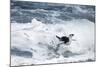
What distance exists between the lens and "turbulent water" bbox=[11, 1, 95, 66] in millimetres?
1905

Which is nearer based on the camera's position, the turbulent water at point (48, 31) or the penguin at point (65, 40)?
the turbulent water at point (48, 31)

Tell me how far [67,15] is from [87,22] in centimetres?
28

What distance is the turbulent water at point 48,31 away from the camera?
191cm

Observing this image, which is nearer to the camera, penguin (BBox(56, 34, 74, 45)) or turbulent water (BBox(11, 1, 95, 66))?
turbulent water (BBox(11, 1, 95, 66))

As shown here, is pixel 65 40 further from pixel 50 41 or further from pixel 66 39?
pixel 50 41

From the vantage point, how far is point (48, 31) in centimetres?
202

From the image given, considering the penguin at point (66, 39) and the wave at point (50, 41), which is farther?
the penguin at point (66, 39)

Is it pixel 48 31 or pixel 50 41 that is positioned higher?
pixel 48 31

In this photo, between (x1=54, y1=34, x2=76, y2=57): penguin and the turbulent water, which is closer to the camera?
the turbulent water

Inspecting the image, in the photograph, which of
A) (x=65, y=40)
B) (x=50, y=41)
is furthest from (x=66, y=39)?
(x=50, y=41)

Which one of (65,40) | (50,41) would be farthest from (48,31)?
(65,40)

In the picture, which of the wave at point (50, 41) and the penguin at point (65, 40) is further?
the penguin at point (65, 40)
